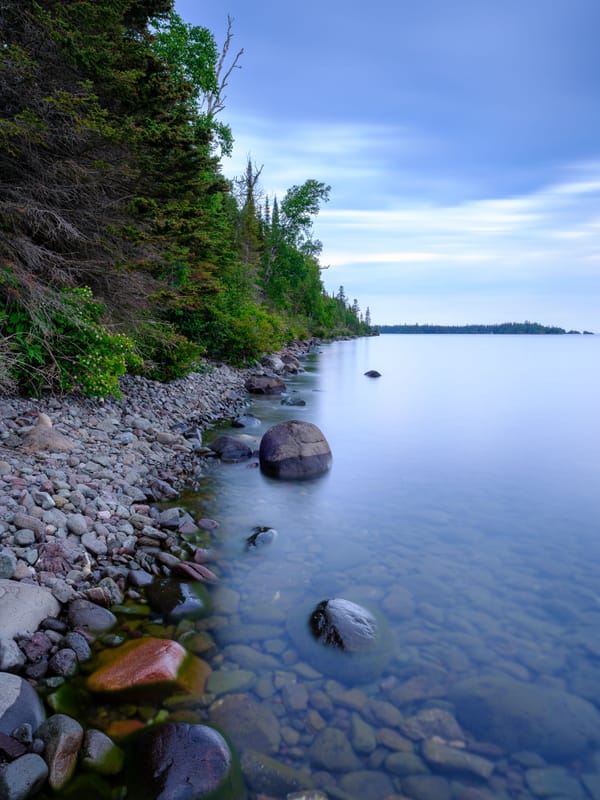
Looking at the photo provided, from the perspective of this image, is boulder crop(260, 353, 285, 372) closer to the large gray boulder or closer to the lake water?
the lake water

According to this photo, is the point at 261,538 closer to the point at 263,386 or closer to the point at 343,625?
the point at 343,625

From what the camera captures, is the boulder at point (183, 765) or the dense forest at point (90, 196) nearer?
the boulder at point (183, 765)

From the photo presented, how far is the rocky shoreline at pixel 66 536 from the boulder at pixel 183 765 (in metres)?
0.29

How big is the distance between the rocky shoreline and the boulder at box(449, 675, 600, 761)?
268 cm

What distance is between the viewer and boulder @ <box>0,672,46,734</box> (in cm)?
311

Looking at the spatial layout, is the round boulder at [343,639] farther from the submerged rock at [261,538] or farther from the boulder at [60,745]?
the boulder at [60,745]

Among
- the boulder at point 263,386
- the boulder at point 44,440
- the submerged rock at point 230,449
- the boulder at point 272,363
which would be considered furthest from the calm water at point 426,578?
the boulder at point 272,363

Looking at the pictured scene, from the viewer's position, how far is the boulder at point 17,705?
3113 millimetres

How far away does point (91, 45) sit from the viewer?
9109mm

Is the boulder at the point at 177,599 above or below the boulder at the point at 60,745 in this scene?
below

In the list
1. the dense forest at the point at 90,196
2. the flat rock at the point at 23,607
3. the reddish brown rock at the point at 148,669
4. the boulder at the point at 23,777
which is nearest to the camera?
the boulder at the point at 23,777

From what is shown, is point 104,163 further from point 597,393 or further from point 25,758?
point 597,393

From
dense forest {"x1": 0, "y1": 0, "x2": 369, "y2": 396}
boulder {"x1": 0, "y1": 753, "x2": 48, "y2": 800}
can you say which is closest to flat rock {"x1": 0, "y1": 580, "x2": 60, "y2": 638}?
boulder {"x1": 0, "y1": 753, "x2": 48, "y2": 800}

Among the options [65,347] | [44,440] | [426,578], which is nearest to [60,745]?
[426,578]
